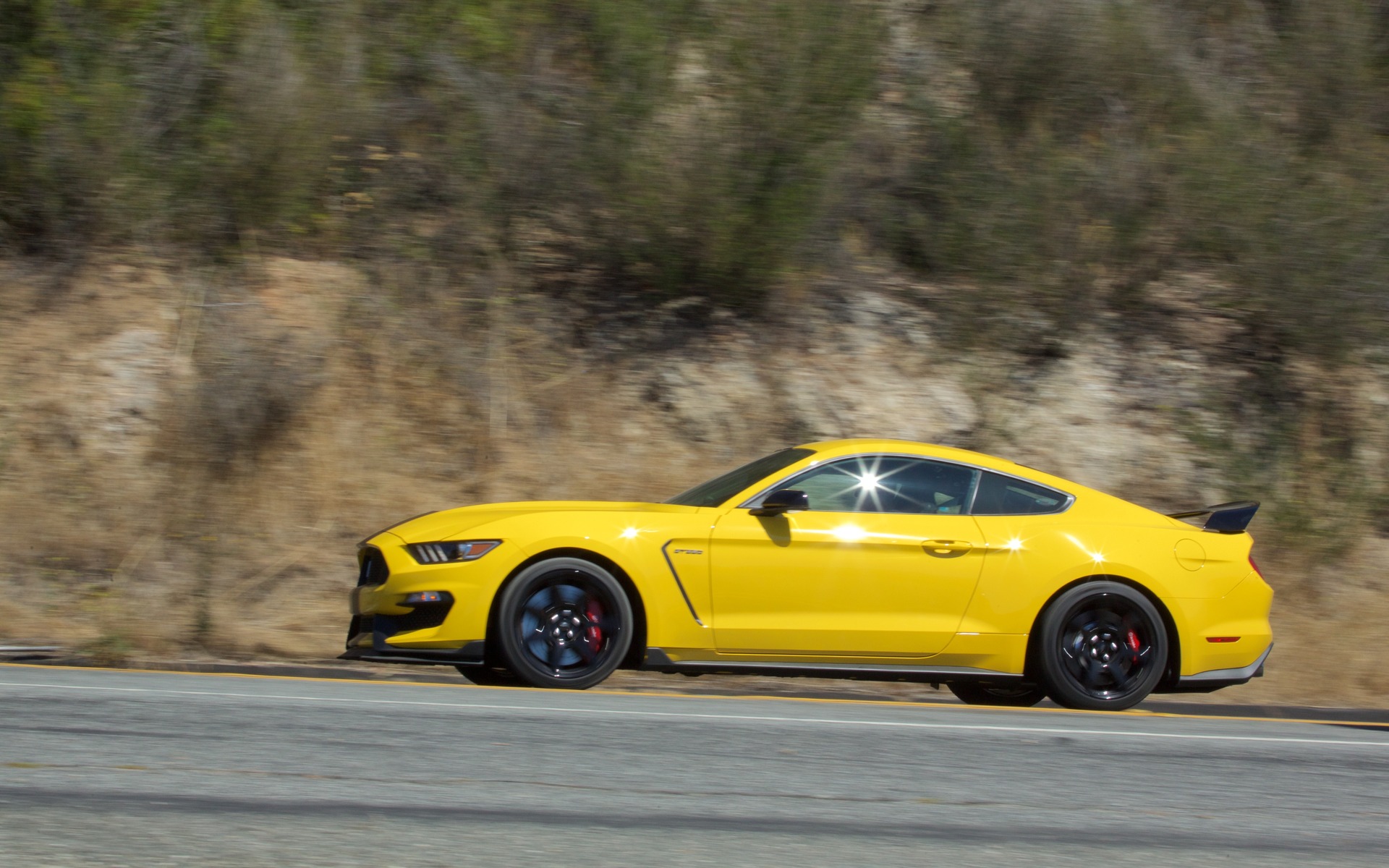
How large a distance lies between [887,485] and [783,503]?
716mm

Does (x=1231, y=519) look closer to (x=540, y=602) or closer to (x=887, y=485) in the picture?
(x=887, y=485)

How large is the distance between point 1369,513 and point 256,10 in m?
11.1

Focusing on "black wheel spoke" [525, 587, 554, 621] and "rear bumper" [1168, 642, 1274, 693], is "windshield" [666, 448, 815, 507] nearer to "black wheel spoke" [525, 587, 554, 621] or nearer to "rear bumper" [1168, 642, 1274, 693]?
"black wheel spoke" [525, 587, 554, 621]

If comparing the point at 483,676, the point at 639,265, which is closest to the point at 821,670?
the point at 483,676

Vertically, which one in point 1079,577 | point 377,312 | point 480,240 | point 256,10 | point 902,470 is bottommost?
point 1079,577

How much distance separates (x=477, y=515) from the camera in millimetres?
7332

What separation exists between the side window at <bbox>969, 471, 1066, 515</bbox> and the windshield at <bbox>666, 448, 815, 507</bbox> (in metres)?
0.97

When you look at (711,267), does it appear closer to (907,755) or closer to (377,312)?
(377,312)

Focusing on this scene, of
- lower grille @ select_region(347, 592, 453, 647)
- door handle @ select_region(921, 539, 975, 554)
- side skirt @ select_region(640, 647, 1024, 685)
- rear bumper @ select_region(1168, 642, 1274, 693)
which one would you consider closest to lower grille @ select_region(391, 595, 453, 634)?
lower grille @ select_region(347, 592, 453, 647)

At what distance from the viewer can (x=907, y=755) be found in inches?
224

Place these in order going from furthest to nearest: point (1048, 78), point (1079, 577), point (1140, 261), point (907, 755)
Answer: point (1048, 78) < point (1140, 261) < point (1079, 577) < point (907, 755)

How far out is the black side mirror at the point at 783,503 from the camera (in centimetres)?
715

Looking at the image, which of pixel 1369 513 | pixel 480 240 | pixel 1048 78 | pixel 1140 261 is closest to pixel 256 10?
pixel 480 240

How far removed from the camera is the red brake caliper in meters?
7.11
